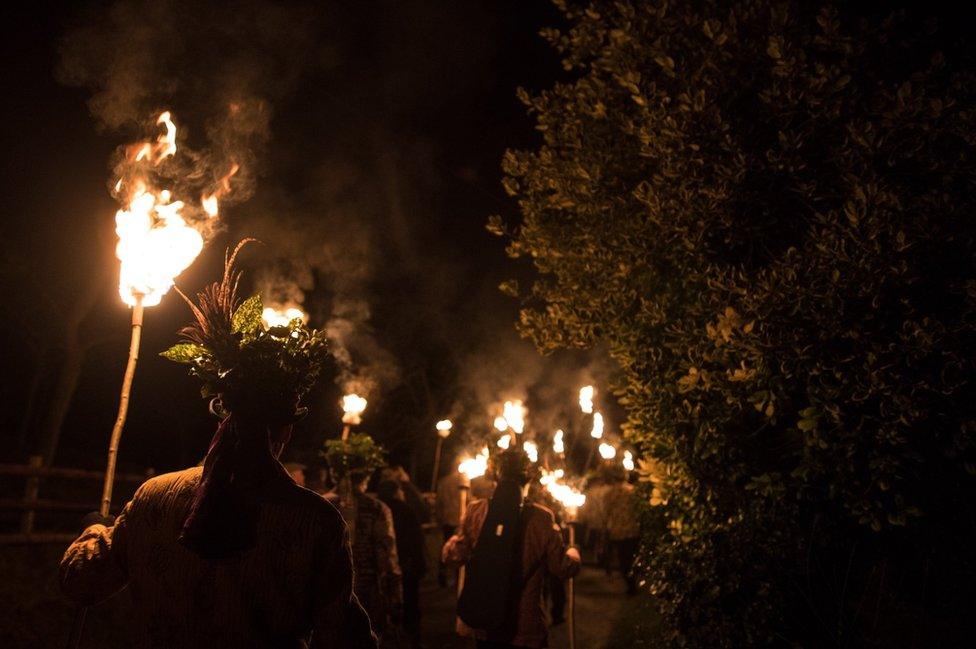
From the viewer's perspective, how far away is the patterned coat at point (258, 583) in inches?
95.8

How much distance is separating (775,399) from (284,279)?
10.9 m

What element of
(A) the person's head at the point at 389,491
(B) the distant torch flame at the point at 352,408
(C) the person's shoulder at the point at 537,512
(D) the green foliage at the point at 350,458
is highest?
(B) the distant torch flame at the point at 352,408

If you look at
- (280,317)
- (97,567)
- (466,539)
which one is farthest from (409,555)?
(97,567)

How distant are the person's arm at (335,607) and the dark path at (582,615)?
6896 mm

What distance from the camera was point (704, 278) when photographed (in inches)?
217

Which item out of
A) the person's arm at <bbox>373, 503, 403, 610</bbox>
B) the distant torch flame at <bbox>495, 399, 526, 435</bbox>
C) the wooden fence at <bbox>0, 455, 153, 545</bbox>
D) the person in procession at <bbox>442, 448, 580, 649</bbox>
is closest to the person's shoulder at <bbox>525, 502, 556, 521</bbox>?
the person in procession at <bbox>442, 448, 580, 649</bbox>

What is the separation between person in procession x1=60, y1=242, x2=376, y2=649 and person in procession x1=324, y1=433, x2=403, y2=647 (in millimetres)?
3502

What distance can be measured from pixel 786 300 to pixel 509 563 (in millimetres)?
2682

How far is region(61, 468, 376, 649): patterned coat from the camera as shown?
7.98 feet

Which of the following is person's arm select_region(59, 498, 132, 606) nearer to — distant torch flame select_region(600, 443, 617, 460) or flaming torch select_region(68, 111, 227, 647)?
flaming torch select_region(68, 111, 227, 647)

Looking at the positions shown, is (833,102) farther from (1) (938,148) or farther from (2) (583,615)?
(2) (583,615)

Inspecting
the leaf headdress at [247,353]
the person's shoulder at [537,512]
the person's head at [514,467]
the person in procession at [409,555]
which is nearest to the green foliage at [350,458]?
the person in procession at [409,555]

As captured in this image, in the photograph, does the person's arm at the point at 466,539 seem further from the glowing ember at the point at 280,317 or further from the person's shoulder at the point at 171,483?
the person's shoulder at the point at 171,483

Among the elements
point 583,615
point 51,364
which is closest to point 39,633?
point 583,615
